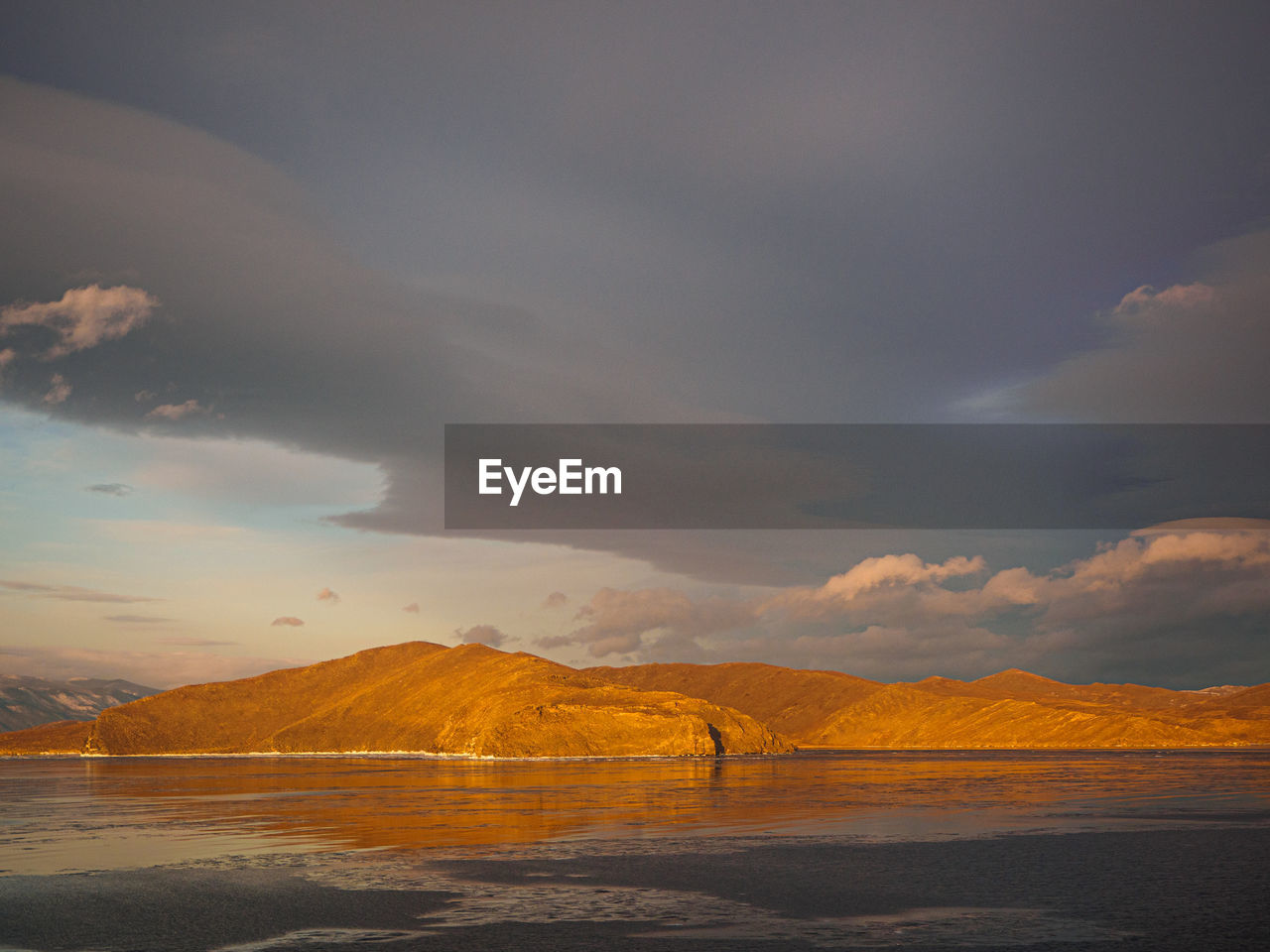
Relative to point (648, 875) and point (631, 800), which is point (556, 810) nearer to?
point (631, 800)

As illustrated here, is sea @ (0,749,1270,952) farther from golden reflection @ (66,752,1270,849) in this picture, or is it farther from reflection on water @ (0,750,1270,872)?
golden reflection @ (66,752,1270,849)

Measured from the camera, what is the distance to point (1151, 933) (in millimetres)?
27094

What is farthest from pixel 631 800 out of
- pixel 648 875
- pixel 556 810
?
pixel 648 875

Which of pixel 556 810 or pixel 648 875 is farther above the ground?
pixel 648 875

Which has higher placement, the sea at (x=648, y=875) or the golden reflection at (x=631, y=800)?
the sea at (x=648, y=875)

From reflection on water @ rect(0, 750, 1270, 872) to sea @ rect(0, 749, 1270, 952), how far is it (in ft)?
1.36

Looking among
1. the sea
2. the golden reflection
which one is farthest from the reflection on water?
the sea

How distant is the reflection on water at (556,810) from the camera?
4991 cm

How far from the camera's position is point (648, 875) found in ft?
123

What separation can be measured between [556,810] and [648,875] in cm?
3027

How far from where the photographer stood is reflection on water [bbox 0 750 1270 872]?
1965 inches

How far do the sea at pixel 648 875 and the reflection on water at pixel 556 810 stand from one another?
0.41 metres

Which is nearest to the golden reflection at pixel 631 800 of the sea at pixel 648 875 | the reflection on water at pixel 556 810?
the reflection on water at pixel 556 810

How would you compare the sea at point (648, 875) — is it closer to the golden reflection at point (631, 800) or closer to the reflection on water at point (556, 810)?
the reflection on water at point (556, 810)
